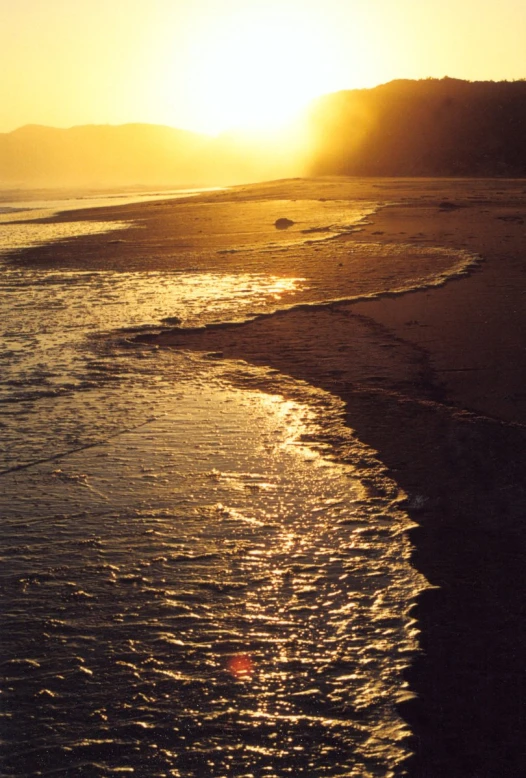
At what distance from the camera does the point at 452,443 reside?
4680mm

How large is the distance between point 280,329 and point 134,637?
5.11 meters

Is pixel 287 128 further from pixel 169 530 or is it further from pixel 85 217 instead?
pixel 169 530

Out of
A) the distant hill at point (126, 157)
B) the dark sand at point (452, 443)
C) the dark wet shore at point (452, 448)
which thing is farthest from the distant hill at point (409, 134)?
the dark wet shore at point (452, 448)

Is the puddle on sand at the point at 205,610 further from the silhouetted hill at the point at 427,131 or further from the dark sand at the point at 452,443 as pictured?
the silhouetted hill at the point at 427,131

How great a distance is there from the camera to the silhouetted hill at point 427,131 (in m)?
43.7

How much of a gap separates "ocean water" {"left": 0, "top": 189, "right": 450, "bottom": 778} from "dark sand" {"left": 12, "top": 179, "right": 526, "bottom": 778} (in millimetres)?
120

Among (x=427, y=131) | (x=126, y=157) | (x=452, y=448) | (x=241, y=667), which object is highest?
(x=126, y=157)

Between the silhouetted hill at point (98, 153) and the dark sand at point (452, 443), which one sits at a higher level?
the silhouetted hill at point (98, 153)

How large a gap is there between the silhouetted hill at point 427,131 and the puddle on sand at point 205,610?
36860 mm

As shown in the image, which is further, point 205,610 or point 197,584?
point 197,584

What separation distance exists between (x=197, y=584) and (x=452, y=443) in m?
1.97

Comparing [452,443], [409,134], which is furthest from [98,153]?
[452,443]

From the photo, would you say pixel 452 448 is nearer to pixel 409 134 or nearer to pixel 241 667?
pixel 241 667

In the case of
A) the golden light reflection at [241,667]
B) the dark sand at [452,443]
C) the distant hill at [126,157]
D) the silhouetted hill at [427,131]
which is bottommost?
the golden light reflection at [241,667]
